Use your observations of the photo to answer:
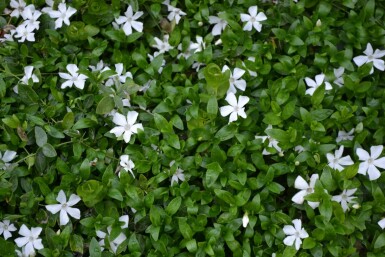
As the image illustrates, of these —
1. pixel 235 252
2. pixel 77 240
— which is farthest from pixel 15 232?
pixel 235 252

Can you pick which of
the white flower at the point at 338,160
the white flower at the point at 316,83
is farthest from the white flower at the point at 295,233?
the white flower at the point at 316,83

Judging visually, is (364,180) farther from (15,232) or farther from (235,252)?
(15,232)

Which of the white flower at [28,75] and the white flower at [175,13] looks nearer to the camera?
the white flower at [28,75]

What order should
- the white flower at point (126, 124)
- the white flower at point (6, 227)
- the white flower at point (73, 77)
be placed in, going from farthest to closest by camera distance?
the white flower at point (73, 77), the white flower at point (126, 124), the white flower at point (6, 227)

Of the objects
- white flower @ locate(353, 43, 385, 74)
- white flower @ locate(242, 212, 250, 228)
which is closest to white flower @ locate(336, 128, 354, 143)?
white flower @ locate(353, 43, 385, 74)

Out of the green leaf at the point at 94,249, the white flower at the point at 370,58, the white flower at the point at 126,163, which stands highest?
the white flower at the point at 370,58

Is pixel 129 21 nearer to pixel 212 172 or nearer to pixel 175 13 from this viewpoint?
pixel 175 13

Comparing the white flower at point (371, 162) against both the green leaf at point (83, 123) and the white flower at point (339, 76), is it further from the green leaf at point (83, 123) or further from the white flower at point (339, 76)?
the green leaf at point (83, 123)
